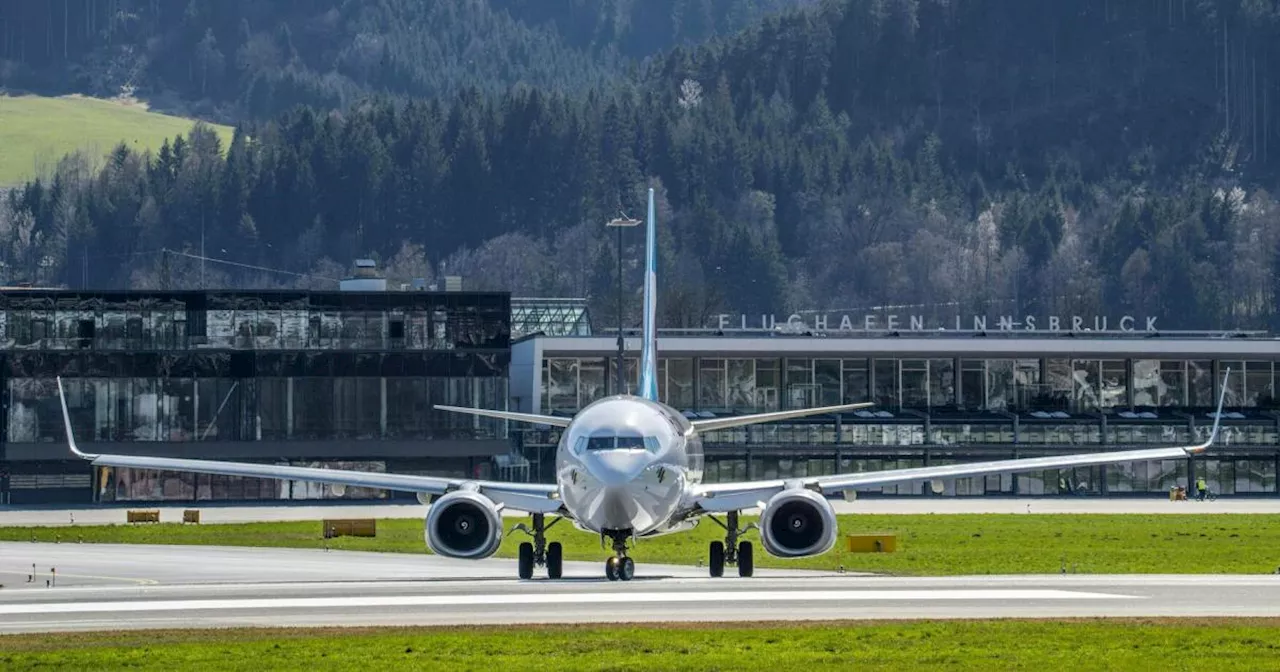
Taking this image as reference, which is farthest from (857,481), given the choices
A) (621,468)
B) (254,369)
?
(254,369)

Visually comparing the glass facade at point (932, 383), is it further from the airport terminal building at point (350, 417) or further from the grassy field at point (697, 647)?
the grassy field at point (697, 647)

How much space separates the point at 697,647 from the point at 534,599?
10.4m

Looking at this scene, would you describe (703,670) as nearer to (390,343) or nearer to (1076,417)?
(390,343)

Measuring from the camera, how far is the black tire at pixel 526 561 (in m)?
53.2

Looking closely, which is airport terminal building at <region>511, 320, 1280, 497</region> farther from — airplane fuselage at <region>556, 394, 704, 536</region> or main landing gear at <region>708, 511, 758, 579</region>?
airplane fuselage at <region>556, 394, 704, 536</region>

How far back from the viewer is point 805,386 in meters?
133

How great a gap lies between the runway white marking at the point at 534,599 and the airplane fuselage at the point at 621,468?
180 cm

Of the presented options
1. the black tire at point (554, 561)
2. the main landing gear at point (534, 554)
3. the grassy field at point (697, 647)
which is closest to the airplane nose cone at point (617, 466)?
the main landing gear at point (534, 554)

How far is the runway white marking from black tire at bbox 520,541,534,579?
4.08 metres

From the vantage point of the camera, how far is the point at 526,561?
5334 cm

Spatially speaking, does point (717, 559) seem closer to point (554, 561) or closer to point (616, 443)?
point (554, 561)

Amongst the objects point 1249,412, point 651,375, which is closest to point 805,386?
point 1249,412

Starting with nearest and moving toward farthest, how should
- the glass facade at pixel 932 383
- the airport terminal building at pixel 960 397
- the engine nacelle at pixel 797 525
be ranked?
1. the engine nacelle at pixel 797 525
2. the airport terminal building at pixel 960 397
3. the glass facade at pixel 932 383

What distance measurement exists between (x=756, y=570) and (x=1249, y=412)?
→ 79945mm
